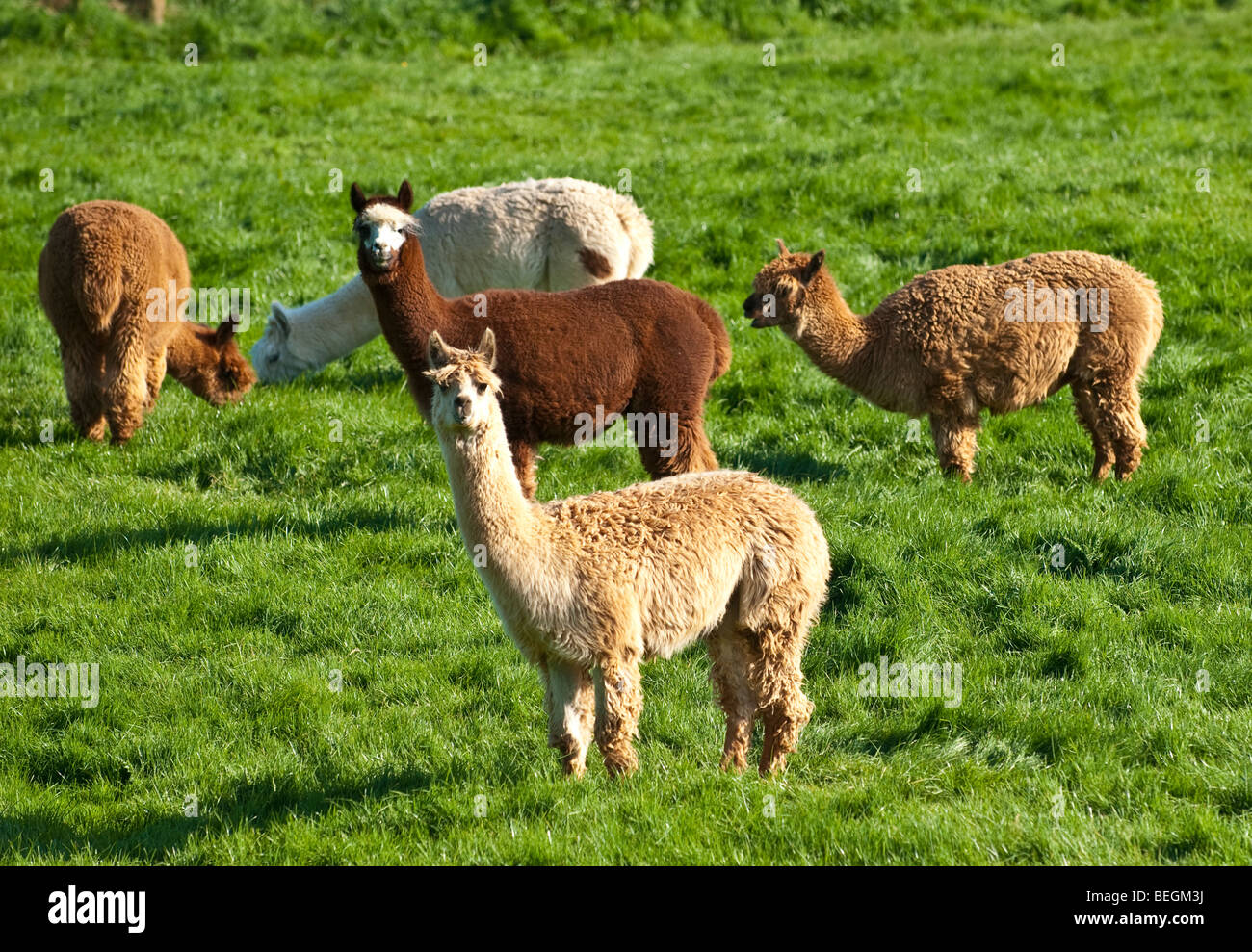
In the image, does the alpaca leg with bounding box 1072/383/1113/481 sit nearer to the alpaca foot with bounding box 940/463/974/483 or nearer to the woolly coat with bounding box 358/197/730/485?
the alpaca foot with bounding box 940/463/974/483

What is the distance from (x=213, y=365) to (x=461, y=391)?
6725 millimetres

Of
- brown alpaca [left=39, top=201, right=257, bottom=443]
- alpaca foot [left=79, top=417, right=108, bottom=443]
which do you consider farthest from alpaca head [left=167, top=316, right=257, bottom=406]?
alpaca foot [left=79, top=417, right=108, bottom=443]

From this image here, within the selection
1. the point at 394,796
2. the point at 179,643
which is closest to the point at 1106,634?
the point at 394,796

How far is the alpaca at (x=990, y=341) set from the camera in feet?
29.1

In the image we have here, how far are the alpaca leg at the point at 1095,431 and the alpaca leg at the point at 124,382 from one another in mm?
6687

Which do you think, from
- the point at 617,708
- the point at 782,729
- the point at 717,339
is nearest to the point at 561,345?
the point at 717,339

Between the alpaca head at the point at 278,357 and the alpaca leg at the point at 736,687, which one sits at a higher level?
the alpaca head at the point at 278,357

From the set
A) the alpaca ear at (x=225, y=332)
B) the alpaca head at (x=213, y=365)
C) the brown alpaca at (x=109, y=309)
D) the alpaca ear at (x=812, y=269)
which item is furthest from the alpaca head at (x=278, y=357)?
the alpaca ear at (x=812, y=269)

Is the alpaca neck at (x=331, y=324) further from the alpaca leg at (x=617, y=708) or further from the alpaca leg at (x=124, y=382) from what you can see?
the alpaca leg at (x=617, y=708)

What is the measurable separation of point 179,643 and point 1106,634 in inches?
192

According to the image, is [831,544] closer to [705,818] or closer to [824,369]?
[824,369]

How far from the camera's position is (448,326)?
824 centimetres

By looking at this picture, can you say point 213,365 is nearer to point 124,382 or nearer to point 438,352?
point 124,382

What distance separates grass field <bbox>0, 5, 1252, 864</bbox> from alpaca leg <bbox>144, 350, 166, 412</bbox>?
22cm
